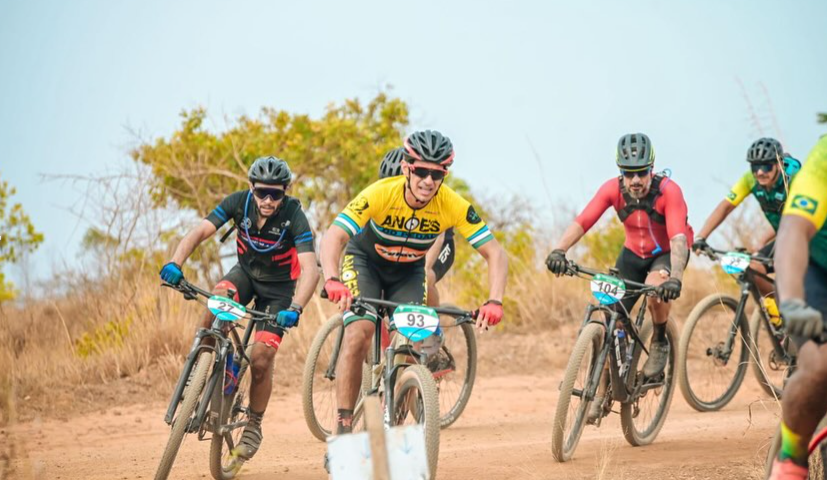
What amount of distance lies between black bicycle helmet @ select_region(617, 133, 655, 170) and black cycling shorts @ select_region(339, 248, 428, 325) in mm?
1867

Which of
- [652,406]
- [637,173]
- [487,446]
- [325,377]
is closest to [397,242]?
[325,377]

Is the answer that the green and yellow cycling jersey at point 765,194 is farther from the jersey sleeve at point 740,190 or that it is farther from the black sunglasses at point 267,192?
the black sunglasses at point 267,192

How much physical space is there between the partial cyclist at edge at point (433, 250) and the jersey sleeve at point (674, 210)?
2.03 metres

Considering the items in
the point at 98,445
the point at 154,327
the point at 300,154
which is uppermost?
the point at 300,154

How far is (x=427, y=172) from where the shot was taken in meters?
6.41

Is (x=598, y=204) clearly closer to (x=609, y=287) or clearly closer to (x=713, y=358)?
(x=609, y=287)

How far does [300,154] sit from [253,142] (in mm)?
995

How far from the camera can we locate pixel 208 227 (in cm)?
723

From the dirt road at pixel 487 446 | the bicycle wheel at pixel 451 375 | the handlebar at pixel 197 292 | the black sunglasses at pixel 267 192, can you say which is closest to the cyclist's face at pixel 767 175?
the dirt road at pixel 487 446

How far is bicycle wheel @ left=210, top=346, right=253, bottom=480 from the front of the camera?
22.3 feet

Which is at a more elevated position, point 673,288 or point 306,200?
point 306,200

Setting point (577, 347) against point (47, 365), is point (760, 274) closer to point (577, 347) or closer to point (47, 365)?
point (577, 347)

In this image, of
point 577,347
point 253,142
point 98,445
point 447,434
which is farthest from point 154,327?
point 253,142

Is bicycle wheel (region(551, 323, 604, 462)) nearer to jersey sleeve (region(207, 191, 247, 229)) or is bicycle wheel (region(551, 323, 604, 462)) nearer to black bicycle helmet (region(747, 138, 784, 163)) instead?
jersey sleeve (region(207, 191, 247, 229))
